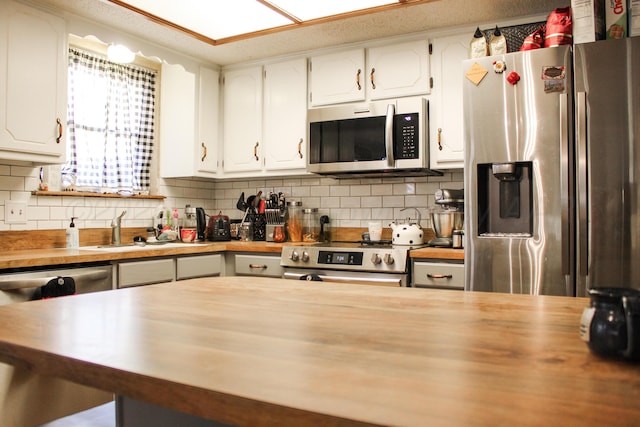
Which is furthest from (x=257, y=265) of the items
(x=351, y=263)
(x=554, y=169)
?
(x=554, y=169)

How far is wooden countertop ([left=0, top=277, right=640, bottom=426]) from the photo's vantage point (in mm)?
589

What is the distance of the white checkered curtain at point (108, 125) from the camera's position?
3.55 meters

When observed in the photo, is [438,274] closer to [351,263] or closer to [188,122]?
[351,263]

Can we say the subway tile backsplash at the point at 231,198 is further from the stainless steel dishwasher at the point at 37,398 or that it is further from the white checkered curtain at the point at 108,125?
the stainless steel dishwasher at the point at 37,398

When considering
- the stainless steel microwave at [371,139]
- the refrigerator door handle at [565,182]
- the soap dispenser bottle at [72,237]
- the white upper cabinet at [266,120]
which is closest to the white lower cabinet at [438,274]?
the refrigerator door handle at [565,182]

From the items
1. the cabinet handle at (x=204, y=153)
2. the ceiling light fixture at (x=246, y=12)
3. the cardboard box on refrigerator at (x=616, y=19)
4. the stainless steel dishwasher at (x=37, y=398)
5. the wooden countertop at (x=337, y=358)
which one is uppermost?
the ceiling light fixture at (x=246, y=12)

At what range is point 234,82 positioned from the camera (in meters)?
4.08

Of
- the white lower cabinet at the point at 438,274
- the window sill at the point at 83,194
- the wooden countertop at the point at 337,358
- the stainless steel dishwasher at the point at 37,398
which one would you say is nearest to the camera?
the wooden countertop at the point at 337,358

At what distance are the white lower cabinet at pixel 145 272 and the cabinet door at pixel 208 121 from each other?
1.02m

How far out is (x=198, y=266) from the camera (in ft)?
11.2

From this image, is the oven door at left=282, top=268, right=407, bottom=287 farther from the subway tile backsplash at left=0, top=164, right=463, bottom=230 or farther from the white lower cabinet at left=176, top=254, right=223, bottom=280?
the subway tile backsplash at left=0, top=164, right=463, bottom=230

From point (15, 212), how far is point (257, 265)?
4.83 ft

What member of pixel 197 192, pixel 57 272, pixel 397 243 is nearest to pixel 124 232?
pixel 197 192

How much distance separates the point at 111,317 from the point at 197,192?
336cm
